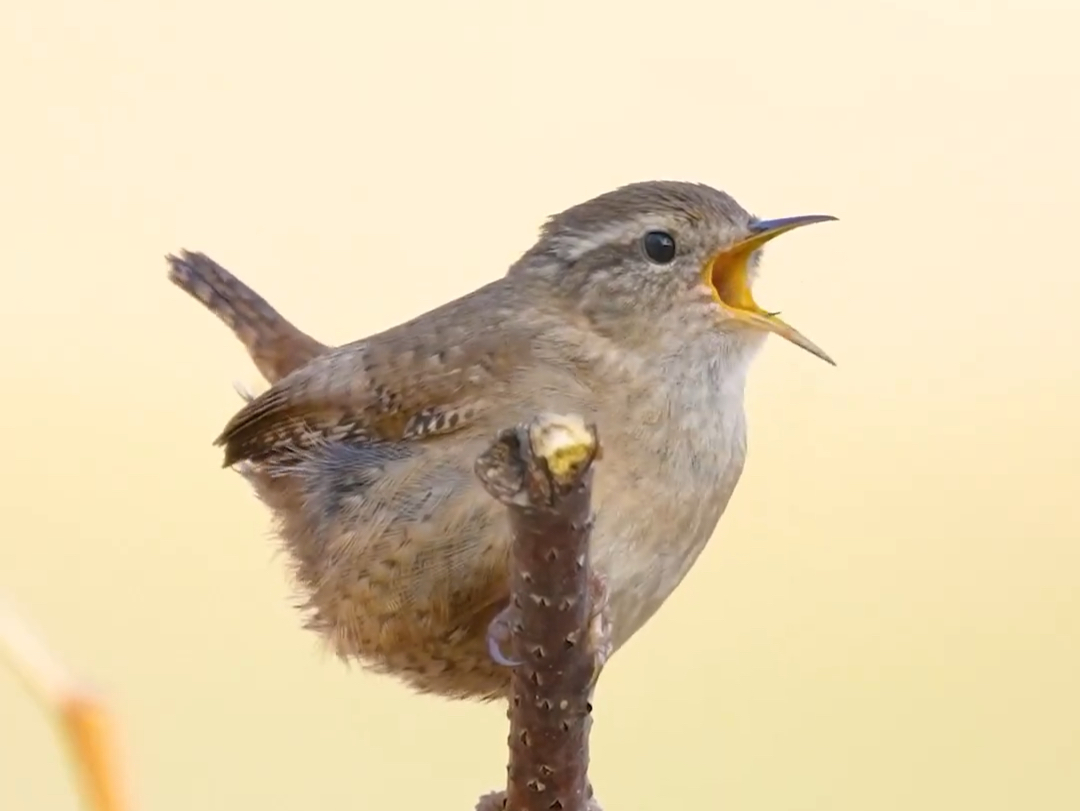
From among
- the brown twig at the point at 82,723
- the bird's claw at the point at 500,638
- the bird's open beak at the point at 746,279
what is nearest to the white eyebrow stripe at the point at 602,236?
the bird's open beak at the point at 746,279

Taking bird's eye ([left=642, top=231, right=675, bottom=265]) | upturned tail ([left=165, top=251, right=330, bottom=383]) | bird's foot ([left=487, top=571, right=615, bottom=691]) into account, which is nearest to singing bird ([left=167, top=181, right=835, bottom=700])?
bird's eye ([left=642, top=231, right=675, bottom=265])

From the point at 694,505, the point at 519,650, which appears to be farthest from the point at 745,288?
the point at 519,650

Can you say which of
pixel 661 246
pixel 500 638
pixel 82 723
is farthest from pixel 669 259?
pixel 82 723

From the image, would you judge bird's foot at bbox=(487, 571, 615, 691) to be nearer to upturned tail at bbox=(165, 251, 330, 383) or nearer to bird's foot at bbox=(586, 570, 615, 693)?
bird's foot at bbox=(586, 570, 615, 693)

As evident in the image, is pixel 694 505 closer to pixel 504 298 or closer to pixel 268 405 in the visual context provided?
pixel 504 298

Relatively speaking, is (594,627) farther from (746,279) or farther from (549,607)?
(746,279)
